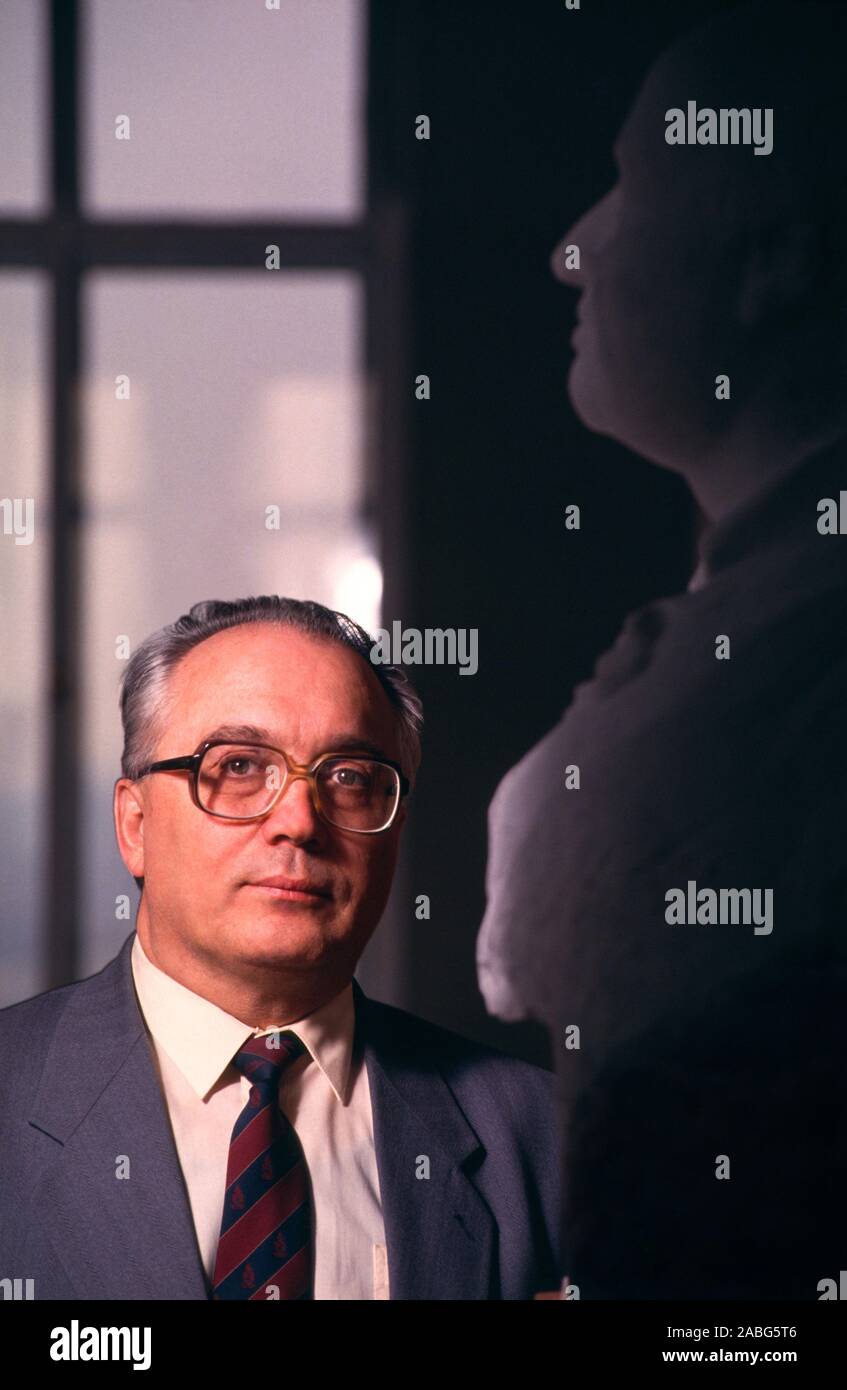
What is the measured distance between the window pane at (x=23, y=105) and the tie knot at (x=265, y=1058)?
1258 millimetres

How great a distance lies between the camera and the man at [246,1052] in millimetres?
1696

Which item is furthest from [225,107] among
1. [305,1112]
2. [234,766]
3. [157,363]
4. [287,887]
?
[305,1112]

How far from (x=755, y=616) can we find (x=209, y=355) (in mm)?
912

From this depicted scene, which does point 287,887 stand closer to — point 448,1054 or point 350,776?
point 350,776

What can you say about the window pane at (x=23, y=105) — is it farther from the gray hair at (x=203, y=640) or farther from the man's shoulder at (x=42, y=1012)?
the man's shoulder at (x=42, y=1012)

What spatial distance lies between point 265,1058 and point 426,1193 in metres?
0.29

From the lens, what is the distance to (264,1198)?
172 centimetres

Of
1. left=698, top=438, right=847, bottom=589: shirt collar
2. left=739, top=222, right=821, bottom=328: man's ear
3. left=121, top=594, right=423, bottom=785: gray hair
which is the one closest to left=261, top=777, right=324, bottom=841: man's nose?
left=121, top=594, right=423, bottom=785: gray hair

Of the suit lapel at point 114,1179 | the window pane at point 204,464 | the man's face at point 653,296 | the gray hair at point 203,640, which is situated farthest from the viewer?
the man's face at point 653,296

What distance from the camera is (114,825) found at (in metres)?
1.88

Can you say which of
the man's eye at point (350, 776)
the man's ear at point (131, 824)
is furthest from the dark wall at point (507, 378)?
the man's ear at point (131, 824)

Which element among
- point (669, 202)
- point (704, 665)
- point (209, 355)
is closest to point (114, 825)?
point (209, 355)

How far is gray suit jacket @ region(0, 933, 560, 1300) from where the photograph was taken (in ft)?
5.54
